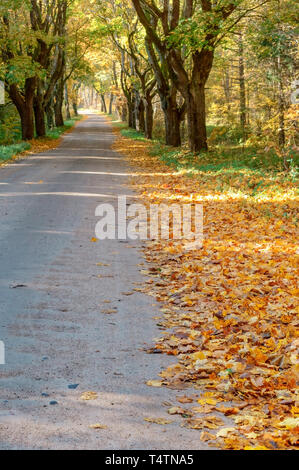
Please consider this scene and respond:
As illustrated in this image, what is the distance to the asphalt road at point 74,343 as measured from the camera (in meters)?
3.42


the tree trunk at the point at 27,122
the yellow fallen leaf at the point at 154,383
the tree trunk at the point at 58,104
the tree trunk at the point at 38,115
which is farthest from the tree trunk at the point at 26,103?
the yellow fallen leaf at the point at 154,383

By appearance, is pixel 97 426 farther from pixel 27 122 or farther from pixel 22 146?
pixel 27 122

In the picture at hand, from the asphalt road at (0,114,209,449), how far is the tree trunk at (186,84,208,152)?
37.5 feet

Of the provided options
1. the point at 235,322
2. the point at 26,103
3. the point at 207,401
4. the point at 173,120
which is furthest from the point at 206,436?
the point at 26,103

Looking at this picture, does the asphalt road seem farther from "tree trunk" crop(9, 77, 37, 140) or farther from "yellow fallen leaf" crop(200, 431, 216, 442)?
"tree trunk" crop(9, 77, 37, 140)

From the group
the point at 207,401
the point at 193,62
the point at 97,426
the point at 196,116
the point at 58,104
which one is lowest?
the point at 207,401

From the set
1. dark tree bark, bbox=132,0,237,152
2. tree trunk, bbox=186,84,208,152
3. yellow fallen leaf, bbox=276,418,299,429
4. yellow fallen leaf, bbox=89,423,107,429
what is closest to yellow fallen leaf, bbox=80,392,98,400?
yellow fallen leaf, bbox=89,423,107,429

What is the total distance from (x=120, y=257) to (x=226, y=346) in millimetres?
3353

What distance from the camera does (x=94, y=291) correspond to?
6402 millimetres

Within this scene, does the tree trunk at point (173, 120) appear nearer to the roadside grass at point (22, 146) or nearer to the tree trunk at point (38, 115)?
the roadside grass at point (22, 146)

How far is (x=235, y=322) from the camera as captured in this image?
5531mm

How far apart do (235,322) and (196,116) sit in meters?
16.2
